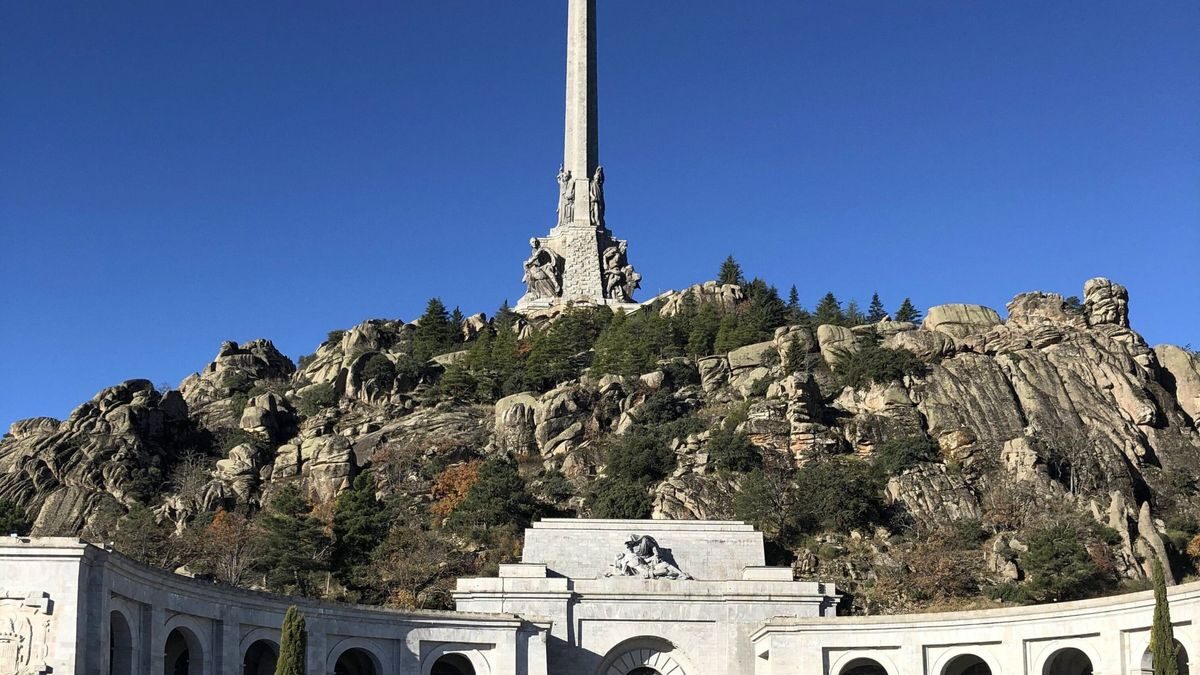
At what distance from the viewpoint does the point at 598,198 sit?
12419 cm

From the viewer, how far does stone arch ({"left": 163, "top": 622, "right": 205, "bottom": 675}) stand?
53094 mm

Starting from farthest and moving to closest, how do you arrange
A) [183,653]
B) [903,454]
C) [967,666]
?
1. [903,454]
2. [967,666]
3. [183,653]

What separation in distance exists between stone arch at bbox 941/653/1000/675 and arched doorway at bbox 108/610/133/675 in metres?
30.7

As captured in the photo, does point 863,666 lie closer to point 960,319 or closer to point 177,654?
point 177,654

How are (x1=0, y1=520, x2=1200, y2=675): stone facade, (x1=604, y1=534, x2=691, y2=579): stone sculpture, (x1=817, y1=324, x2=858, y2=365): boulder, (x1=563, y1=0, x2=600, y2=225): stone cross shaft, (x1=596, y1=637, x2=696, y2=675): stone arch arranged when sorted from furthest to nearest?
(x1=563, y1=0, x2=600, y2=225): stone cross shaft → (x1=817, y1=324, x2=858, y2=365): boulder → (x1=604, y1=534, x2=691, y2=579): stone sculpture → (x1=596, y1=637, x2=696, y2=675): stone arch → (x1=0, y1=520, x2=1200, y2=675): stone facade

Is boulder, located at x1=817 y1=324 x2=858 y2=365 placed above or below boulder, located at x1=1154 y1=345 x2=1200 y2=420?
above

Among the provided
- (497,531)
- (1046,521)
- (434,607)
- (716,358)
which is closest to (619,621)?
(434,607)

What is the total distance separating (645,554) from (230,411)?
57.9m

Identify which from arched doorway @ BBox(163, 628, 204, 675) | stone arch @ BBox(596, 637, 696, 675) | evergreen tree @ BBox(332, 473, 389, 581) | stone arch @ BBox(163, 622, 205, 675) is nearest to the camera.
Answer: stone arch @ BBox(163, 622, 205, 675)

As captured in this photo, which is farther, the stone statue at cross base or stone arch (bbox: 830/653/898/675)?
the stone statue at cross base

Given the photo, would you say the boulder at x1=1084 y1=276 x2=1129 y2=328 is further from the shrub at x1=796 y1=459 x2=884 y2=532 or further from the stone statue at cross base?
the stone statue at cross base

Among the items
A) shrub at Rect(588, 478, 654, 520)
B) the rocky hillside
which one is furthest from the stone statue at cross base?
shrub at Rect(588, 478, 654, 520)

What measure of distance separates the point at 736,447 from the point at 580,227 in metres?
37.1

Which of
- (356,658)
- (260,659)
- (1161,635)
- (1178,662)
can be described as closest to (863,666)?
(1178,662)
